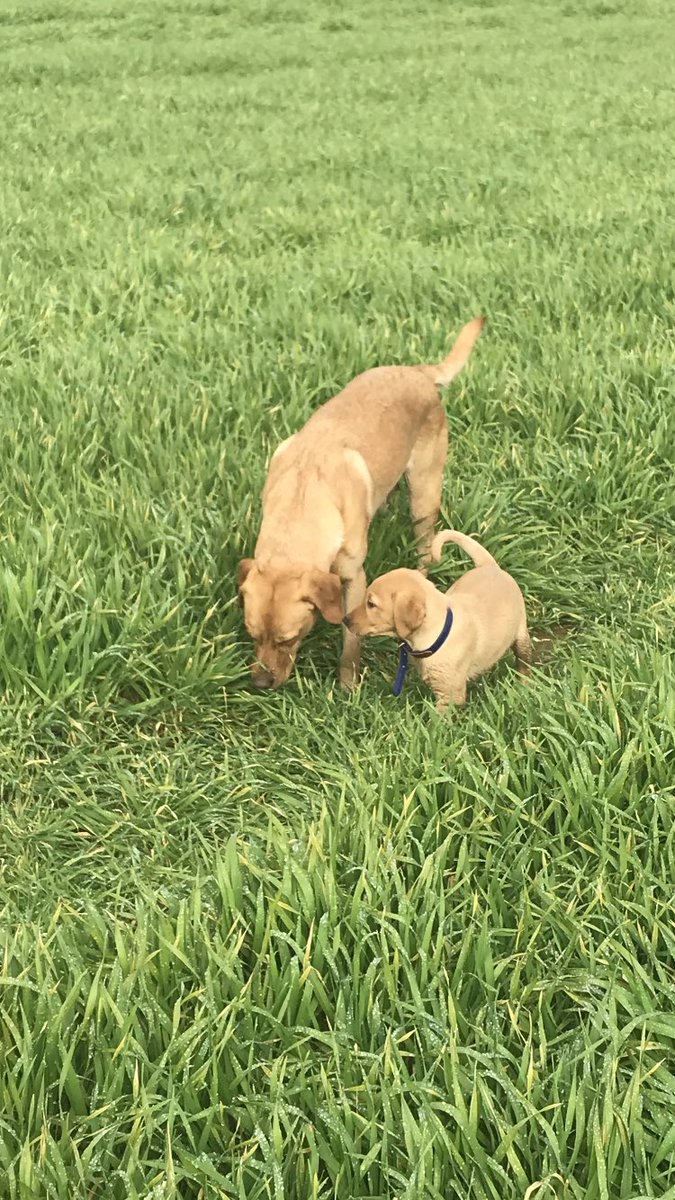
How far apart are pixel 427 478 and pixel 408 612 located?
963 millimetres

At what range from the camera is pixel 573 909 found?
1.80 meters

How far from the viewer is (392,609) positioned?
288 cm

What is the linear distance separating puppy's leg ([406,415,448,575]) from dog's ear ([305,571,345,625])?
0.85 m

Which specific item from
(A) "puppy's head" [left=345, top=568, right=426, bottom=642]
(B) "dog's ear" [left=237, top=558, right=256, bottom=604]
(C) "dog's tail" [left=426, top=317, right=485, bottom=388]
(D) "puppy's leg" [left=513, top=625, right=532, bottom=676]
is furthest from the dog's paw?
(C) "dog's tail" [left=426, top=317, right=485, bottom=388]

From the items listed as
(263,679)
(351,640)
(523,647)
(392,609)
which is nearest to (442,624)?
(392,609)

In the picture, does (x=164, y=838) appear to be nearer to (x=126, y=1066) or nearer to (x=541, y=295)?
(x=126, y=1066)

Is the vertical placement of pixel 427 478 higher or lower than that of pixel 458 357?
lower

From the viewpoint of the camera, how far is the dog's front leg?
10.1 ft

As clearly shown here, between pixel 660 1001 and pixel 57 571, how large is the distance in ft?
6.93

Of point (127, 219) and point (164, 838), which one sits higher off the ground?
point (127, 219)

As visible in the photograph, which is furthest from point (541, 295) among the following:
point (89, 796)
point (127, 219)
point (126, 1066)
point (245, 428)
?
point (126, 1066)

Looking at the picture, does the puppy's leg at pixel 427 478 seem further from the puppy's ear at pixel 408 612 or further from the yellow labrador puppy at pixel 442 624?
the puppy's ear at pixel 408 612

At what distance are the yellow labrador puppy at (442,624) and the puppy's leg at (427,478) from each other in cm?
58

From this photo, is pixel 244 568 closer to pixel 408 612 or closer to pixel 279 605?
pixel 279 605
